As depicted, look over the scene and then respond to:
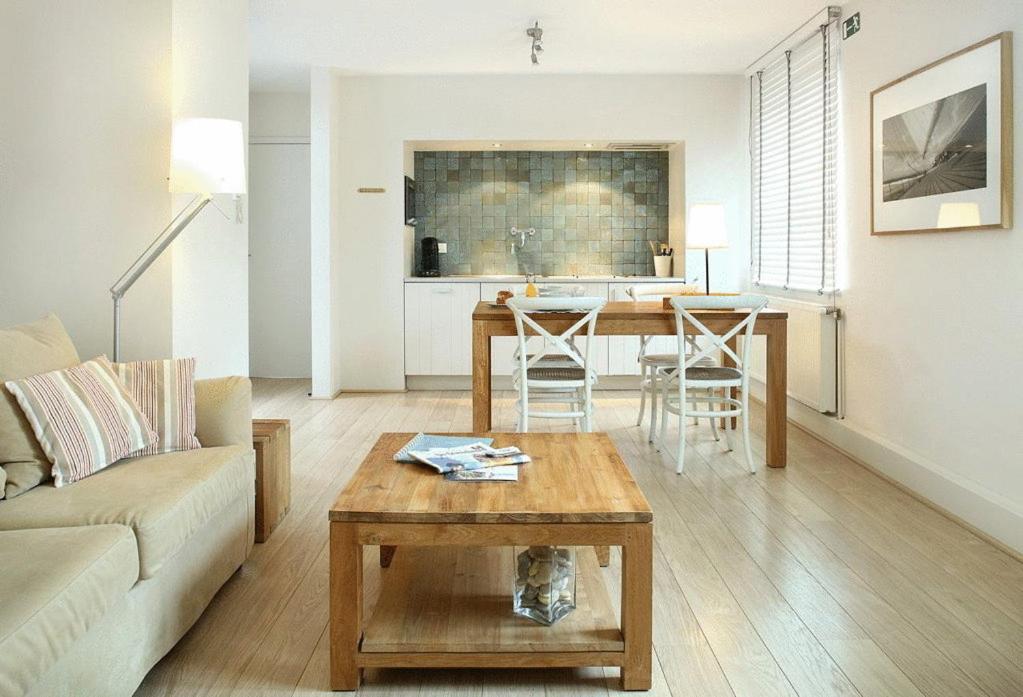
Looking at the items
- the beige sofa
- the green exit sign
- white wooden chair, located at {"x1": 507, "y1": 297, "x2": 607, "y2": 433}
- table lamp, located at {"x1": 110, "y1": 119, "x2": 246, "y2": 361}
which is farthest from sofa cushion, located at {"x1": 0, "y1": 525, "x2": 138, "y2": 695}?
the green exit sign

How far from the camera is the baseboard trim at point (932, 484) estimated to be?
3.59 metres

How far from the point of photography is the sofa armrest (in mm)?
3273

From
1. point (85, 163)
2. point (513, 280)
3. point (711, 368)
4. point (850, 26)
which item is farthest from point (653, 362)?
point (85, 163)

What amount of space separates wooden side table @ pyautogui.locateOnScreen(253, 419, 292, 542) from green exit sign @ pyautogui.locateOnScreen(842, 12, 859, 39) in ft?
12.2

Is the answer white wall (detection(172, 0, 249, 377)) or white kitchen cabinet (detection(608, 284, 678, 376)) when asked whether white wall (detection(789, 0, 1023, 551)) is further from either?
white wall (detection(172, 0, 249, 377))

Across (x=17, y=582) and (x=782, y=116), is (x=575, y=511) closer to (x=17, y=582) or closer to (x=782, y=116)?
(x=17, y=582)

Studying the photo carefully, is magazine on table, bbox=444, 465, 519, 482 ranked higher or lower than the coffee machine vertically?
lower

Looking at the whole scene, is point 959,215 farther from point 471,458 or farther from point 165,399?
point 165,399

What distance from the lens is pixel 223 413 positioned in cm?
329

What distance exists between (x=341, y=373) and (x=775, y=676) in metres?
5.74

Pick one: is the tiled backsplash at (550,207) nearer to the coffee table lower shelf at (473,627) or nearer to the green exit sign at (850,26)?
the green exit sign at (850,26)

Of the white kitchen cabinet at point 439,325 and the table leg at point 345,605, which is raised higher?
the white kitchen cabinet at point 439,325

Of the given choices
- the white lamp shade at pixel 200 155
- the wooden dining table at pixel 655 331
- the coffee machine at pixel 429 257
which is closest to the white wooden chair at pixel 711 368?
the wooden dining table at pixel 655 331

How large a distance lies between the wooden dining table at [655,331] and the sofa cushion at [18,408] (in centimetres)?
242
